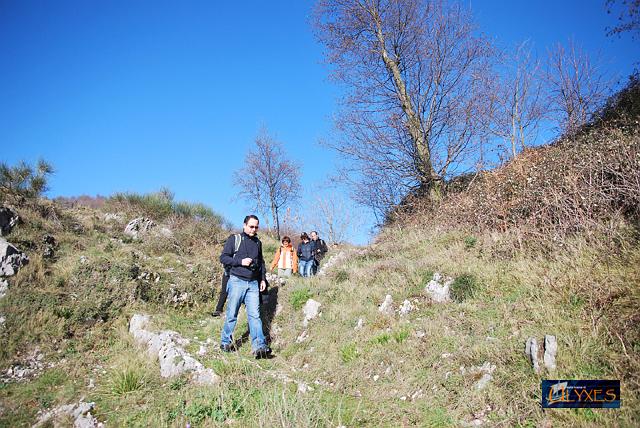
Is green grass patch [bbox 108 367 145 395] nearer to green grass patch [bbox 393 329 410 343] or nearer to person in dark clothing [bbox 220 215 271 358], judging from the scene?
person in dark clothing [bbox 220 215 271 358]

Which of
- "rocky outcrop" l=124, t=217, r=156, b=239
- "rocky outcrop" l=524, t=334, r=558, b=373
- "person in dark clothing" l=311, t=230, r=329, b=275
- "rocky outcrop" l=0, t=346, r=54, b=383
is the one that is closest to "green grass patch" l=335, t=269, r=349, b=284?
"person in dark clothing" l=311, t=230, r=329, b=275

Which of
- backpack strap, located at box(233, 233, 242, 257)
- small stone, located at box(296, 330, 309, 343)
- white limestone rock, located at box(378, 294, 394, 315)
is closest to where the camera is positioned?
white limestone rock, located at box(378, 294, 394, 315)

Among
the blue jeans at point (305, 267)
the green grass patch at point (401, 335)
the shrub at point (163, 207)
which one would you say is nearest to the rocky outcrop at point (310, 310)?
the green grass patch at point (401, 335)

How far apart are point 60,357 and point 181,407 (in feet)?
11.8

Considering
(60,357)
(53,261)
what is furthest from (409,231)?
(53,261)

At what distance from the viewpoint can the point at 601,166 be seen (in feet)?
19.2

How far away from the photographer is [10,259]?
7426mm

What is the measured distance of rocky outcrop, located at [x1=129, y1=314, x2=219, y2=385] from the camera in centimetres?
455

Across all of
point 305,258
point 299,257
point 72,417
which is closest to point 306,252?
point 305,258

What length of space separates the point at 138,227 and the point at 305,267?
654cm

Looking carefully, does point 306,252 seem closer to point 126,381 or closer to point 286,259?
point 286,259

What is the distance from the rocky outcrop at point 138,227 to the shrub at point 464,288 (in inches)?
423

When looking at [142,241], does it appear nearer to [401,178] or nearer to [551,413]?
[401,178]

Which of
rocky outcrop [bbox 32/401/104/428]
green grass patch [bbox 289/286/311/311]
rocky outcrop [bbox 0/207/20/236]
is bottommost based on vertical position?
rocky outcrop [bbox 32/401/104/428]
